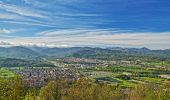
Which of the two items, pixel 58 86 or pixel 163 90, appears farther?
pixel 58 86

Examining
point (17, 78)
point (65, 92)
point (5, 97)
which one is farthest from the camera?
point (65, 92)

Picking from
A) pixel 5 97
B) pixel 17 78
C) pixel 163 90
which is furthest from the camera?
pixel 163 90

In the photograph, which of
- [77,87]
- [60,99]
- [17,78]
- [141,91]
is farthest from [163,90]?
[17,78]

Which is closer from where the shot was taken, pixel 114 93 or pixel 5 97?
pixel 5 97

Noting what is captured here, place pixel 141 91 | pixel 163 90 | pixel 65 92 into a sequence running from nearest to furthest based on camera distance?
pixel 163 90 → pixel 141 91 → pixel 65 92

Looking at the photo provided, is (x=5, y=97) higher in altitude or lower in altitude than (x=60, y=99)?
higher

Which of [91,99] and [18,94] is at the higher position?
[18,94]

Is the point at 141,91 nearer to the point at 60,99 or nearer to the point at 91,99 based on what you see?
the point at 91,99

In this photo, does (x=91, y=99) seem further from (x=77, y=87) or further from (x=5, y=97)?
(x=5, y=97)

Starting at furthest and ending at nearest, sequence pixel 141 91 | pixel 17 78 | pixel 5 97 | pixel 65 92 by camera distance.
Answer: pixel 65 92 → pixel 141 91 → pixel 17 78 → pixel 5 97

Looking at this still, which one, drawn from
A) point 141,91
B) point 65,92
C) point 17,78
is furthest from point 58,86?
point 17,78
